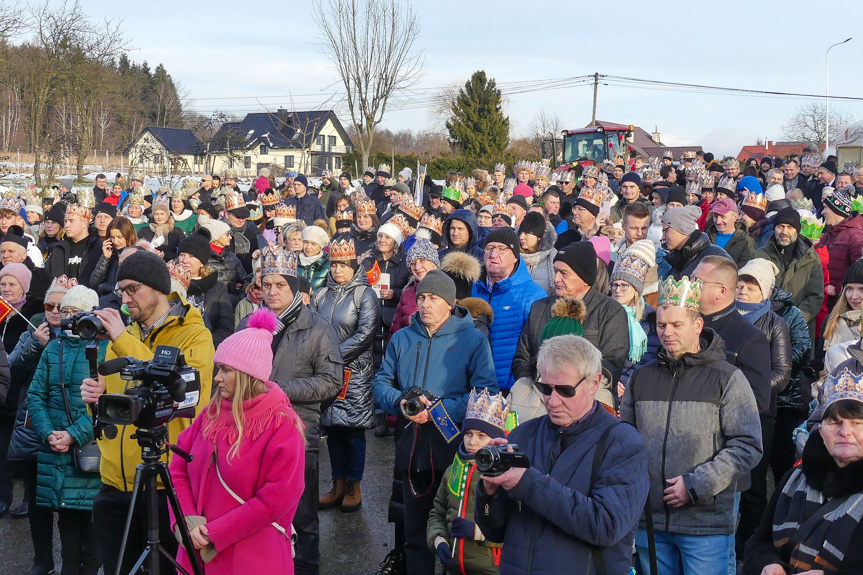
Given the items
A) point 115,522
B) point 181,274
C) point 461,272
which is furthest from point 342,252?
point 115,522

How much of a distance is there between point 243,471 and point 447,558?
1.26 meters

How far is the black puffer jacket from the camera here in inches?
275

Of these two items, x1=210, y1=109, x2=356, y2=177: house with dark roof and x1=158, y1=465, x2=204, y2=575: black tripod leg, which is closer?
x1=158, y1=465, x2=204, y2=575: black tripod leg

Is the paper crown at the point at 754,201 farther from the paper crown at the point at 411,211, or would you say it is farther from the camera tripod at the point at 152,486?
the camera tripod at the point at 152,486

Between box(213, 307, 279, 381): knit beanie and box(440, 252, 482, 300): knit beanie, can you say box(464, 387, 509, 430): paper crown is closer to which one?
box(213, 307, 279, 381): knit beanie

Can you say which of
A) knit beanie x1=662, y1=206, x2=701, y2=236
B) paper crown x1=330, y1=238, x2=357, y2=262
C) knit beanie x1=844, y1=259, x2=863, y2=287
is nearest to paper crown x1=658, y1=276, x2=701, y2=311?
knit beanie x1=844, y1=259, x2=863, y2=287

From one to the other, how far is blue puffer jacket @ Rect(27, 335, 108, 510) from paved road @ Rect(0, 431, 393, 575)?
1118mm

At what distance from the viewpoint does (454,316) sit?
566 centimetres

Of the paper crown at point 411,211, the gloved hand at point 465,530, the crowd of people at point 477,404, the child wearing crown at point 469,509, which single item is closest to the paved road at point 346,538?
the crowd of people at point 477,404

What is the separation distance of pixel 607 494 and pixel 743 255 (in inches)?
243

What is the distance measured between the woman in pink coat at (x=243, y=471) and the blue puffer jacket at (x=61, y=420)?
142 cm

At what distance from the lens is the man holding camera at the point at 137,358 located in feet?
14.6

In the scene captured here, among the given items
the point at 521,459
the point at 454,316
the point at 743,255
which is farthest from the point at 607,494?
the point at 743,255

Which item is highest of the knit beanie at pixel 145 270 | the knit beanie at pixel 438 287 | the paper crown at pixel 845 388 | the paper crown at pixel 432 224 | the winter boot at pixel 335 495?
the paper crown at pixel 432 224
